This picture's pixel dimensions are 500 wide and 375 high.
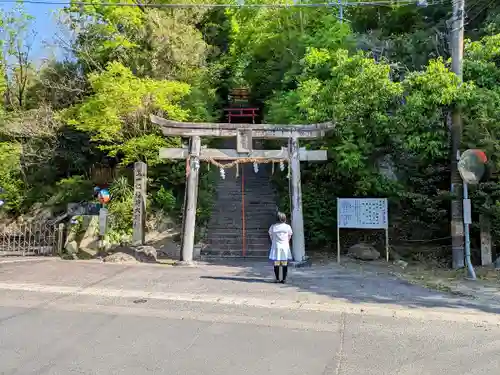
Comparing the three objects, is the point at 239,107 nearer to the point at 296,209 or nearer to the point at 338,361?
the point at 296,209

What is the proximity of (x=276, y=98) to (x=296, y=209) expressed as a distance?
24.6 ft

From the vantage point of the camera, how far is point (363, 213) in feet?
38.5

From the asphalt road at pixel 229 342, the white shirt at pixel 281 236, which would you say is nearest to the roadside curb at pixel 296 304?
the asphalt road at pixel 229 342

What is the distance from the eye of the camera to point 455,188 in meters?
10.9

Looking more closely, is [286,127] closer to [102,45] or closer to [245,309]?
[245,309]

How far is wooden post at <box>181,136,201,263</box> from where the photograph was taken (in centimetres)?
1185

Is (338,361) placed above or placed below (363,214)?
below

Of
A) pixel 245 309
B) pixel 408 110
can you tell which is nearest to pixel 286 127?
pixel 408 110

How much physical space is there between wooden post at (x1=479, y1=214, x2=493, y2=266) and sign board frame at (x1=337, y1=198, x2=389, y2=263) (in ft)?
8.13

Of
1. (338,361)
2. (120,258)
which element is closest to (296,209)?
(120,258)

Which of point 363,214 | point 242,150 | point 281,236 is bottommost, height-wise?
point 281,236

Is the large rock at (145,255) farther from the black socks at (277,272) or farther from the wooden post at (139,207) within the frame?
the black socks at (277,272)

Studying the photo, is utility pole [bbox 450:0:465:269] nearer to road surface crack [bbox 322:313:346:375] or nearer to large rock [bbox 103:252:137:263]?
road surface crack [bbox 322:313:346:375]

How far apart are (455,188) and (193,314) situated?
8.21 metres
